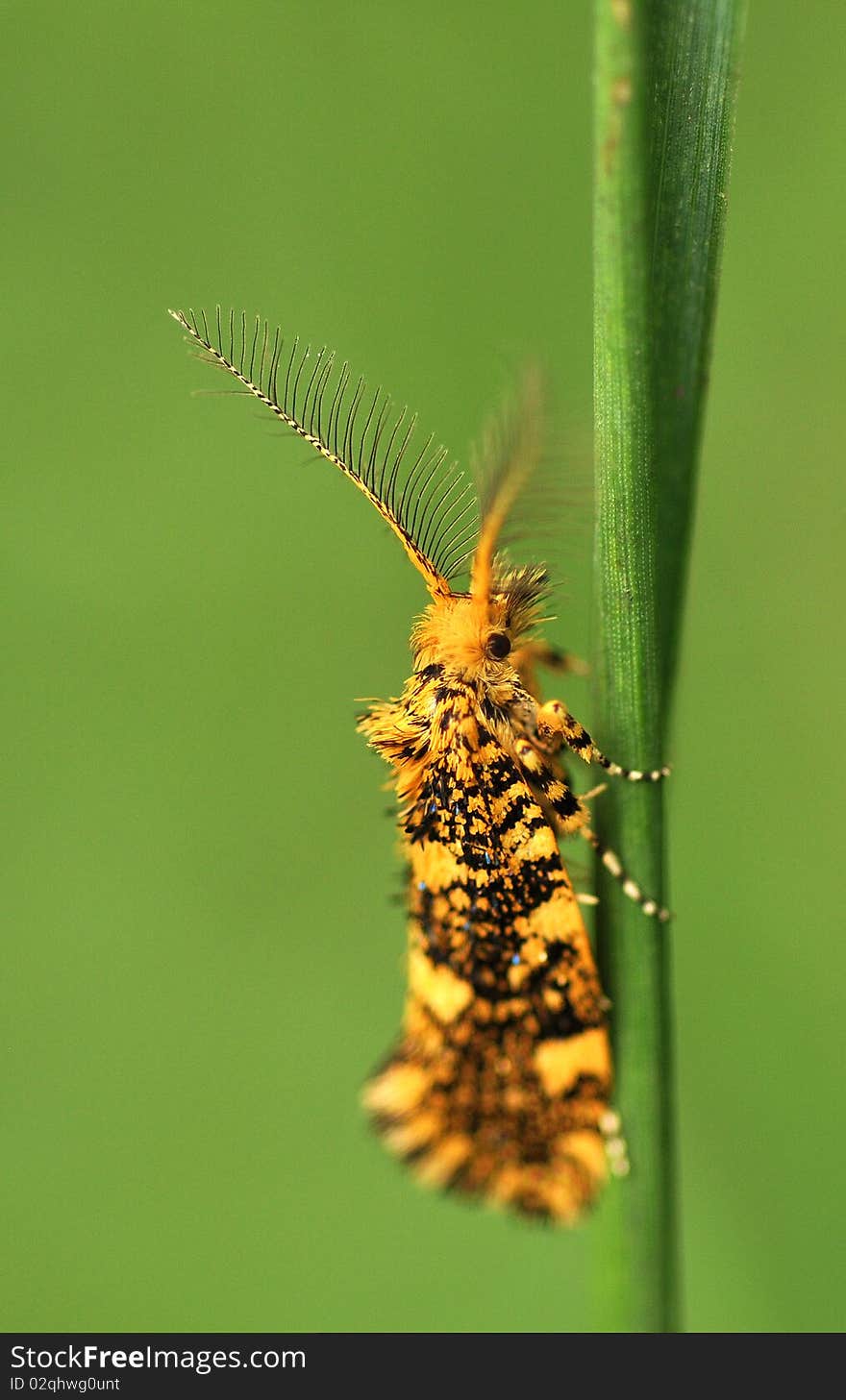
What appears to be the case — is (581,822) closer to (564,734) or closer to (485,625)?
(564,734)

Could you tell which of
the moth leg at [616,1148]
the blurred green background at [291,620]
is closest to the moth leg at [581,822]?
the moth leg at [616,1148]

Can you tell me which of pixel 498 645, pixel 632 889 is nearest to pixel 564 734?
pixel 498 645

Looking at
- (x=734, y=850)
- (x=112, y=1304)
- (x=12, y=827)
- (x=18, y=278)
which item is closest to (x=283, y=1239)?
(x=112, y=1304)

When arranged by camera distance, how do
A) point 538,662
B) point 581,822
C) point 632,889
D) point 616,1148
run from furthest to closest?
point 538,662 → point 581,822 → point 616,1148 → point 632,889

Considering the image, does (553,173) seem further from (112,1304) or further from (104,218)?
(112,1304)

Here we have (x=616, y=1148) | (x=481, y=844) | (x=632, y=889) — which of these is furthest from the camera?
(x=481, y=844)

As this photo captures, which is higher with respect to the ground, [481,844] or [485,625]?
[485,625]

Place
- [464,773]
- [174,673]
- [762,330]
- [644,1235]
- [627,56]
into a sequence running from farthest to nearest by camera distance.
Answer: [174,673], [762,330], [464,773], [644,1235], [627,56]
